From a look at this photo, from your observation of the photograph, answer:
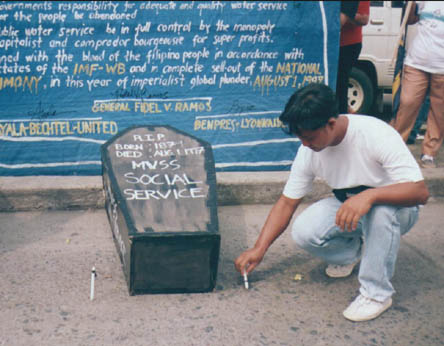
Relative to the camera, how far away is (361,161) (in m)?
2.63

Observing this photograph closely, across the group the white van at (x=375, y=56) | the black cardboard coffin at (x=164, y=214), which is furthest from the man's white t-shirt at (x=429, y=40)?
the black cardboard coffin at (x=164, y=214)

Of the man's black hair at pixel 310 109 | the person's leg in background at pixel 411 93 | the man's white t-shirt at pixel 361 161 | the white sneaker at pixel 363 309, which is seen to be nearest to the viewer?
the man's black hair at pixel 310 109

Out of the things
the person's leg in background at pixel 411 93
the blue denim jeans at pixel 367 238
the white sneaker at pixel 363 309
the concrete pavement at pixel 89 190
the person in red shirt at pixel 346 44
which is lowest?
the concrete pavement at pixel 89 190

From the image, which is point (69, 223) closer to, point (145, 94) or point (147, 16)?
point (145, 94)

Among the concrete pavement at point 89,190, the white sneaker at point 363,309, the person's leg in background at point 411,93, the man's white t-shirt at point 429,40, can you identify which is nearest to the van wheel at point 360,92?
the person's leg in background at point 411,93

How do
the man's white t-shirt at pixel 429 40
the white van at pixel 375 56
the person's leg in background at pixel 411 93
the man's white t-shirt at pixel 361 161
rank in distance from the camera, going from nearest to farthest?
the man's white t-shirt at pixel 361 161 < the man's white t-shirt at pixel 429 40 < the person's leg in background at pixel 411 93 < the white van at pixel 375 56

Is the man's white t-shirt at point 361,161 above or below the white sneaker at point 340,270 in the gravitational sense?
above

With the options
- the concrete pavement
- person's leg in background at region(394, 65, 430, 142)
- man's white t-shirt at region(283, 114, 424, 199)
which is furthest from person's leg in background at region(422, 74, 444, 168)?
man's white t-shirt at region(283, 114, 424, 199)

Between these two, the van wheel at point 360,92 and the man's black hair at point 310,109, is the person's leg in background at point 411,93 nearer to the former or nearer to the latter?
the van wheel at point 360,92

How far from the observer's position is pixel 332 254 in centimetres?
292

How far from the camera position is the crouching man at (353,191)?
244 cm

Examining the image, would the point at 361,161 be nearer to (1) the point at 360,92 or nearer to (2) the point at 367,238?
(2) the point at 367,238

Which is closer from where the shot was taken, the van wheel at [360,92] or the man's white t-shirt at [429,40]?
the man's white t-shirt at [429,40]

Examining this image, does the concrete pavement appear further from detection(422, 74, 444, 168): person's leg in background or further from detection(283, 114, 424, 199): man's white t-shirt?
detection(283, 114, 424, 199): man's white t-shirt
